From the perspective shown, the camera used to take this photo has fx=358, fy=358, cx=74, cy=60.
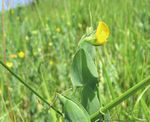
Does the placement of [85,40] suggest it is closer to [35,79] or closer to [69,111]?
[69,111]

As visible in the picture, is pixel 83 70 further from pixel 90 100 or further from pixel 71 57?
pixel 71 57

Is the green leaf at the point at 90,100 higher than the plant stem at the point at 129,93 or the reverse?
the reverse

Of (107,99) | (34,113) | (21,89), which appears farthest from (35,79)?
(107,99)

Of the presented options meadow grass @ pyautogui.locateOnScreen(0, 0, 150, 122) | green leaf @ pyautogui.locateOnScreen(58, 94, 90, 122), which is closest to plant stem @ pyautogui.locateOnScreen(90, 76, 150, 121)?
green leaf @ pyautogui.locateOnScreen(58, 94, 90, 122)

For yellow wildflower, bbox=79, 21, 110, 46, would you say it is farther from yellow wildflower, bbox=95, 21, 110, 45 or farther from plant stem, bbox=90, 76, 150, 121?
plant stem, bbox=90, 76, 150, 121

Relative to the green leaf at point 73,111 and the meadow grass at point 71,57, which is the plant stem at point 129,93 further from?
the meadow grass at point 71,57

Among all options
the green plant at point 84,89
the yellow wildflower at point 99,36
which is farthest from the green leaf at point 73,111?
the yellow wildflower at point 99,36

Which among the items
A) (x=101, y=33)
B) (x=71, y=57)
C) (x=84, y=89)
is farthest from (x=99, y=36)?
(x=71, y=57)
